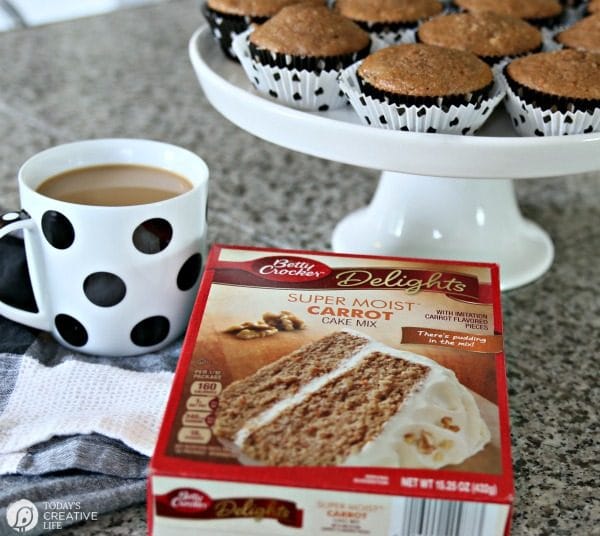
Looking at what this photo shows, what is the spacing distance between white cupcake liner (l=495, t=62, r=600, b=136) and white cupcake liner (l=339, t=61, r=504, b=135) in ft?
0.06

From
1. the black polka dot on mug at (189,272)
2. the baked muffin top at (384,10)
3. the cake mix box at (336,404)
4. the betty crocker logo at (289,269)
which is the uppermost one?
the baked muffin top at (384,10)

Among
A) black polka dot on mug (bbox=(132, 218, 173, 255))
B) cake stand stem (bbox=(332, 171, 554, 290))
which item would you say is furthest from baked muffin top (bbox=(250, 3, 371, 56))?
black polka dot on mug (bbox=(132, 218, 173, 255))

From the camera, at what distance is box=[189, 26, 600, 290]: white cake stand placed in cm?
72

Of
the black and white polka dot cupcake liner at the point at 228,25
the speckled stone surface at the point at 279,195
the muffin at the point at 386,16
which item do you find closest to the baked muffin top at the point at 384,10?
the muffin at the point at 386,16

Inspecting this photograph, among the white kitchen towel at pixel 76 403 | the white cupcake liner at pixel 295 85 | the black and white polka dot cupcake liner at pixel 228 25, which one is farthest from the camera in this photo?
the black and white polka dot cupcake liner at pixel 228 25

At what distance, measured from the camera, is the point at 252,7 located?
96 centimetres

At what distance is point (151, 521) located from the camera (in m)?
0.52

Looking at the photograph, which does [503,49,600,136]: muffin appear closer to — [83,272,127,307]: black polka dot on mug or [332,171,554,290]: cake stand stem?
[332,171,554,290]: cake stand stem

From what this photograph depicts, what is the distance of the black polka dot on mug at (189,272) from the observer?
2.37 ft

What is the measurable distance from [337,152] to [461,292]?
166mm

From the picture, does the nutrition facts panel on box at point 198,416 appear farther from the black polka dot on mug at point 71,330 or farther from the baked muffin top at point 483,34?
the baked muffin top at point 483,34

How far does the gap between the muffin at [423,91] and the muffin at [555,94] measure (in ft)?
0.09

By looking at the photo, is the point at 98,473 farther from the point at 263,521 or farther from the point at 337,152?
the point at 337,152

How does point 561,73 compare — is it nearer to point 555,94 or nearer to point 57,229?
point 555,94
